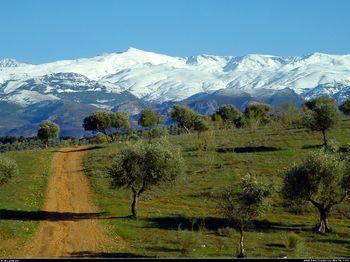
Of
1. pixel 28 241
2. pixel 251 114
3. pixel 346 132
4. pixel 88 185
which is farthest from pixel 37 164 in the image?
pixel 251 114

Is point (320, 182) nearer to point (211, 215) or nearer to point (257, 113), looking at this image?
point (211, 215)

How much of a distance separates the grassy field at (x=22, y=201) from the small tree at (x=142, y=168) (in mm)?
11173

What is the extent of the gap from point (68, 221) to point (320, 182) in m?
29.0

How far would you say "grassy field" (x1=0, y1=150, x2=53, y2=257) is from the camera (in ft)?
195

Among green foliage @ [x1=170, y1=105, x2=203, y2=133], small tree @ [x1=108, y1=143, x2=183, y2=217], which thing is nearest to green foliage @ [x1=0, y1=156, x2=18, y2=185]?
small tree @ [x1=108, y1=143, x2=183, y2=217]

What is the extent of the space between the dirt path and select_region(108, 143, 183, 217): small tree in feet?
19.0

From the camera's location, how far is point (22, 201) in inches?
3118

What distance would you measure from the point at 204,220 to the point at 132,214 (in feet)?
30.6

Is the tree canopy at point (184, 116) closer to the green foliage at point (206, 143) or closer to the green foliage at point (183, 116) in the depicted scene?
the green foliage at point (183, 116)

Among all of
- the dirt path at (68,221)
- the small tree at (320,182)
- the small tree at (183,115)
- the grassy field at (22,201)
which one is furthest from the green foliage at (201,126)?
the small tree at (320,182)

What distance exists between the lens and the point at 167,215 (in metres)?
70.1

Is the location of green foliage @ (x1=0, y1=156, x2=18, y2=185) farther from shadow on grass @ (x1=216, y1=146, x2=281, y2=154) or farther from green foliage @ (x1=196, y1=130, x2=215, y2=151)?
shadow on grass @ (x1=216, y1=146, x2=281, y2=154)

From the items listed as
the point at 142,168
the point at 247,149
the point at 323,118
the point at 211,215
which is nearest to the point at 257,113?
the point at 247,149

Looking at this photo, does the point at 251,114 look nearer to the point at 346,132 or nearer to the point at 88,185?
the point at 346,132
